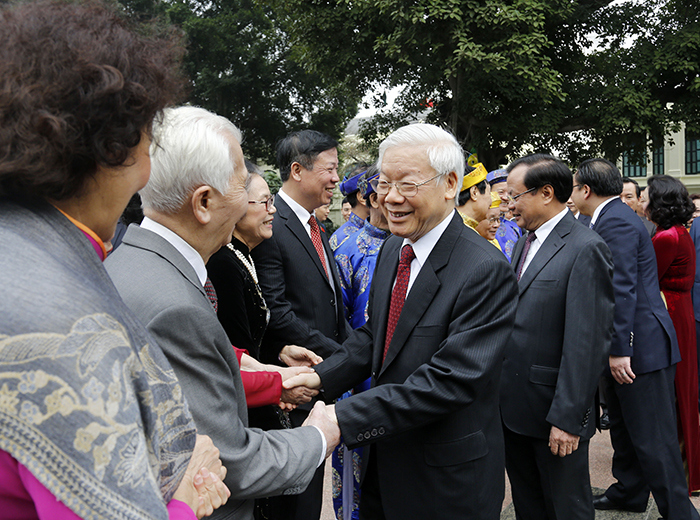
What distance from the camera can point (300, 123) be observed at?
30.5m

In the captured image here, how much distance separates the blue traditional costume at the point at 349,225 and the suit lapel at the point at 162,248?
302 cm

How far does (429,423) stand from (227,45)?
97.8 feet

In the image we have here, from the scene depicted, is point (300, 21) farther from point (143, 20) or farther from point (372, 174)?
point (143, 20)

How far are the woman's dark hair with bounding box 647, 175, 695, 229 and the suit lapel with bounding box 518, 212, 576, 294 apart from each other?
6.21 ft

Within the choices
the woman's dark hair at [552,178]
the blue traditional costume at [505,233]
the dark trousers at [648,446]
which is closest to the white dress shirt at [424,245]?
the woman's dark hair at [552,178]

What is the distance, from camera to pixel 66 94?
858 mm

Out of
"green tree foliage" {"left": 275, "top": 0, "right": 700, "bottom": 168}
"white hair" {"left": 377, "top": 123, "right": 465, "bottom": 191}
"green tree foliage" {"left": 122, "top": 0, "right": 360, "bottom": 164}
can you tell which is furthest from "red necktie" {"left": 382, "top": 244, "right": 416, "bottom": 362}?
"green tree foliage" {"left": 122, "top": 0, "right": 360, "bottom": 164}

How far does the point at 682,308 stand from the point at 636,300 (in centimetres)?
100

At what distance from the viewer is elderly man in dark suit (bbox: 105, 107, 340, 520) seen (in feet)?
4.62

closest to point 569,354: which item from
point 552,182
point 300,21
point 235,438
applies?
point 552,182

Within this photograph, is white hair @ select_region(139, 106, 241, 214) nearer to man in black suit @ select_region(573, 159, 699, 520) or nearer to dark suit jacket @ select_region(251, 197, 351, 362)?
dark suit jacket @ select_region(251, 197, 351, 362)

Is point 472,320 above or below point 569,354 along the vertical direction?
above

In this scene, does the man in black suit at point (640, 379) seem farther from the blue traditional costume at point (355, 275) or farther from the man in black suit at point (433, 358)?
the man in black suit at point (433, 358)

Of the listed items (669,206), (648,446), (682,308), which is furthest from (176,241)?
(682,308)
